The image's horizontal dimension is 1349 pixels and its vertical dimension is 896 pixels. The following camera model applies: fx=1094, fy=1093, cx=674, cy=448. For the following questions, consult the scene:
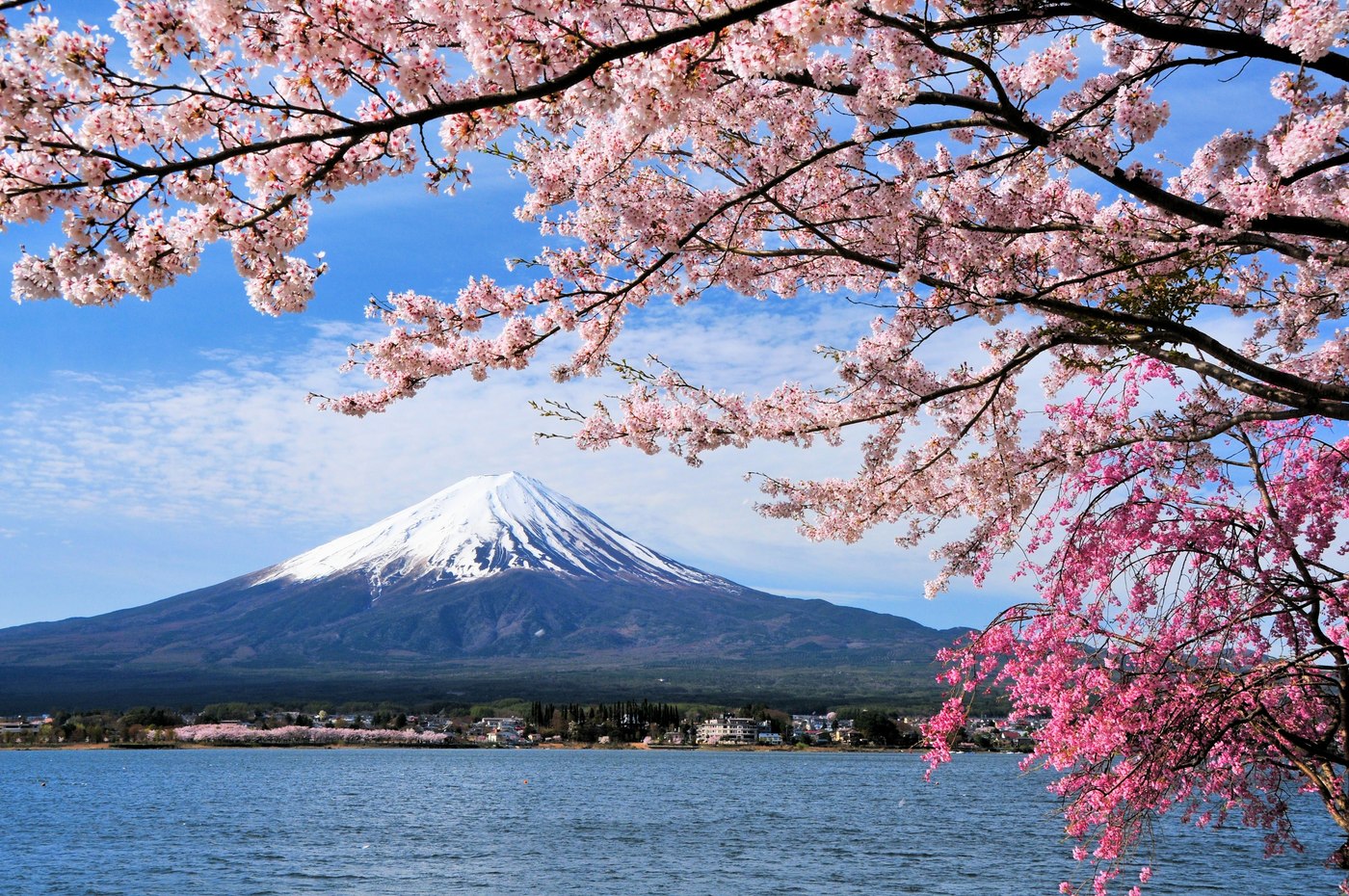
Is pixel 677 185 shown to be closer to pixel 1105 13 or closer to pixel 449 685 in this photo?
pixel 1105 13

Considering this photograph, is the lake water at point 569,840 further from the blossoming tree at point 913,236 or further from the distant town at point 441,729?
the distant town at point 441,729

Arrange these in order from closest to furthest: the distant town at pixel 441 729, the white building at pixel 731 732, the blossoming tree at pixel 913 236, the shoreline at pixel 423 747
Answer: the blossoming tree at pixel 913 236
the distant town at pixel 441 729
the white building at pixel 731 732
the shoreline at pixel 423 747

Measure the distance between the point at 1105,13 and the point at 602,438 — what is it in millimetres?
5083

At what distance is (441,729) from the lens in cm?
15300

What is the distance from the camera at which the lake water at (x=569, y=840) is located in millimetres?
31344

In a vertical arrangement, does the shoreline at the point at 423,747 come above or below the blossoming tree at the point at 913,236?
below

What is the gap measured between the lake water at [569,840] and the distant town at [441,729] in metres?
48.5

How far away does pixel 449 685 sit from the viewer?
634ft

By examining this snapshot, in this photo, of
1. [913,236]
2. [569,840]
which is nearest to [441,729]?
[569,840]

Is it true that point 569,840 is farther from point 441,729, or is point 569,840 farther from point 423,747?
point 423,747

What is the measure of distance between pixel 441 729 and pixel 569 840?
11514cm

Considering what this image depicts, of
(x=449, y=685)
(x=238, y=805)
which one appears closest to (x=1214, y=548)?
(x=238, y=805)

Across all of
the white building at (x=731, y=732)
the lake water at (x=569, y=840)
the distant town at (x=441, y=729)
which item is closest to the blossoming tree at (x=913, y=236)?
the lake water at (x=569, y=840)

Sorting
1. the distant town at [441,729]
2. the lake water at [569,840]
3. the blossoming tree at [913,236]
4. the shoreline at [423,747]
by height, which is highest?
the blossoming tree at [913,236]
